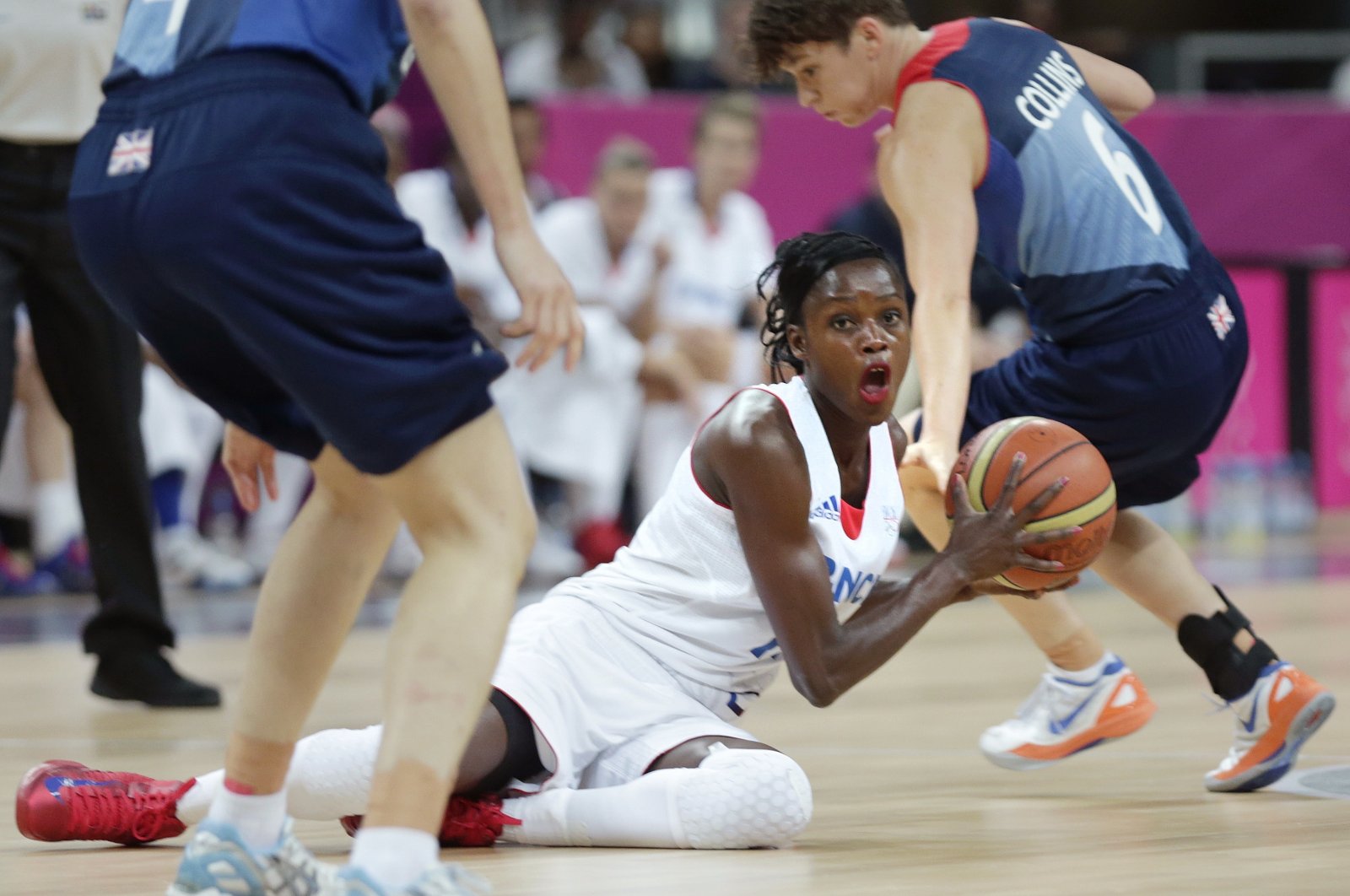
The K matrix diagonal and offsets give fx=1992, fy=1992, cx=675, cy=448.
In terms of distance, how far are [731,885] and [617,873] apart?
224 millimetres

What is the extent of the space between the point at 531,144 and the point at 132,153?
7.20 meters

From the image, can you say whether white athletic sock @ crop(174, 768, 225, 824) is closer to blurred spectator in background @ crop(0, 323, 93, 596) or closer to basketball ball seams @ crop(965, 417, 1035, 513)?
basketball ball seams @ crop(965, 417, 1035, 513)

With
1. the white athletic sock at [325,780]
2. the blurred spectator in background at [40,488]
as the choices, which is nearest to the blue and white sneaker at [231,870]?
the white athletic sock at [325,780]

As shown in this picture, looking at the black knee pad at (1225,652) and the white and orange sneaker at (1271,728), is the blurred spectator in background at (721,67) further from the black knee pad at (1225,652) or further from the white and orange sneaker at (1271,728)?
the white and orange sneaker at (1271,728)

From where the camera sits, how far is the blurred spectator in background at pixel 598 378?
31.3 ft

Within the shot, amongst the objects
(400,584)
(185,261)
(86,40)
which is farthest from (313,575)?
(400,584)

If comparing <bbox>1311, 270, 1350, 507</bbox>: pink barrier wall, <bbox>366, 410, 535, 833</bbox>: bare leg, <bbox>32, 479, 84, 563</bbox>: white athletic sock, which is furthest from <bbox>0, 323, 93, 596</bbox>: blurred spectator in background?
<bbox>1311, 270, 1350, 507</bbox>: pink barrier wall

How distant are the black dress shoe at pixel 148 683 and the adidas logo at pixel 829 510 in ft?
8.21

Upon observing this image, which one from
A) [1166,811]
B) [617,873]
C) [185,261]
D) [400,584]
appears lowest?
[400,584]

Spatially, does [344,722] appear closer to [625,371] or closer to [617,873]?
[617,873]

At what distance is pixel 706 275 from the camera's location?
33.3ft

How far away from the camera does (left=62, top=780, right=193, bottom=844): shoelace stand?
342 centimetres

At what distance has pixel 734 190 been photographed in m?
10.4

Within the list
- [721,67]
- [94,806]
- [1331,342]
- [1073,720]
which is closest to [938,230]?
[1073,720]
